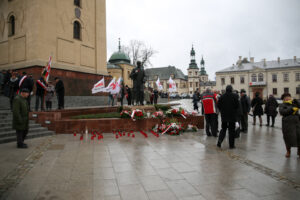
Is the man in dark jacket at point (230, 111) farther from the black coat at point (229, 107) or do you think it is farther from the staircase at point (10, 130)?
the staircase at point (10, 130)

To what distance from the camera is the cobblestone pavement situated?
3.45 m

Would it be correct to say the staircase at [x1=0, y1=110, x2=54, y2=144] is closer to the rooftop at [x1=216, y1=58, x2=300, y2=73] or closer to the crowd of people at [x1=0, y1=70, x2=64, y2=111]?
the crowd of people at [x1=0, y1=70, x2=64, y2=111]

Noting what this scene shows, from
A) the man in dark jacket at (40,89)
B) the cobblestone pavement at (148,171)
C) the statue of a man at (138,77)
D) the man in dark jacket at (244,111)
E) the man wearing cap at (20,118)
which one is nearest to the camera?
the cobblestone pavement at (148,171)

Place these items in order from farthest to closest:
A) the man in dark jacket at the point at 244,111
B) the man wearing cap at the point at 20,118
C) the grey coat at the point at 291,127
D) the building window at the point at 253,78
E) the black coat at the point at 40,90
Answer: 1. the building window at the point at 253,78
2. the black coat at the point at 40,90
3. the man in dark jacket at the point at 244,111
4. the man wearing cap at the point at 20,118
5. the grey coat at the point at 291,127

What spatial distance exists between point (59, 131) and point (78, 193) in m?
6.22

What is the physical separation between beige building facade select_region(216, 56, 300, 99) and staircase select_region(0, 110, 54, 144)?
63.9 metres

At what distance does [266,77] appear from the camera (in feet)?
203

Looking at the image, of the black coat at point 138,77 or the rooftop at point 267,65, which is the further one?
the rooftop at point 267,65

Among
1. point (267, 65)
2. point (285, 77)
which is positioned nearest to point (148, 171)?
point (285, 77)

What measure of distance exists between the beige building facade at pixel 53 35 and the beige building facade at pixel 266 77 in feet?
172

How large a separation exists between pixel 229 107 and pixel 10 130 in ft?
26.8

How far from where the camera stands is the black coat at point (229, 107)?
6.55 m

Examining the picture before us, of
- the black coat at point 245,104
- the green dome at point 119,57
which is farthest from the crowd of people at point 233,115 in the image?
the green dome at point 119,57

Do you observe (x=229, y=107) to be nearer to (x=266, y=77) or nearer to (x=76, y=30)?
(x=76, y=30)
